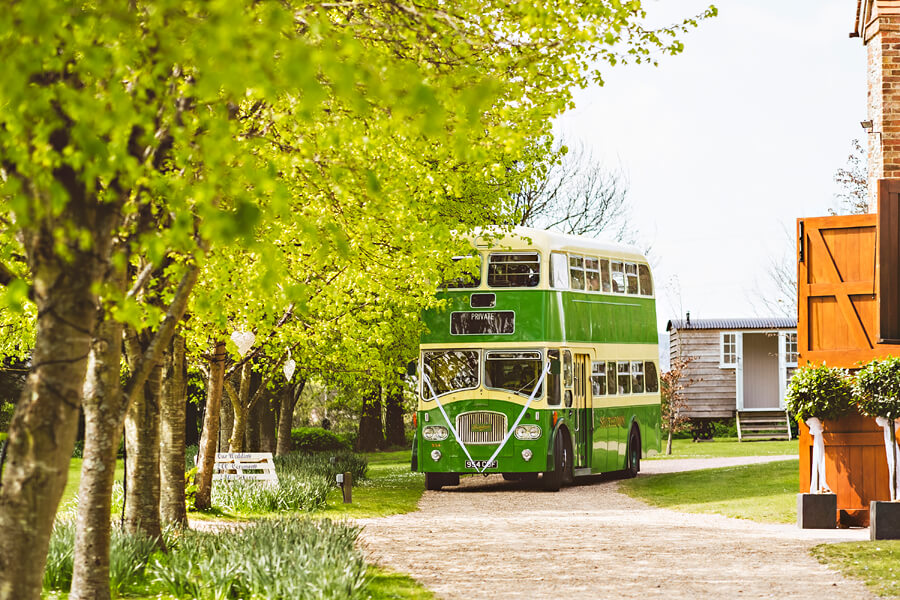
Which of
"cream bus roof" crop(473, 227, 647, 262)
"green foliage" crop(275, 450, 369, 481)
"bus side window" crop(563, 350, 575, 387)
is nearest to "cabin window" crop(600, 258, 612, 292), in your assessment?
"cream bus roof" crop(473, 227, 647, 262)

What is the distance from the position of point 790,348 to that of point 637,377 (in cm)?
1712

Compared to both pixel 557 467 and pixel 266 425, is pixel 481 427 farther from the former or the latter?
pixel 266 425

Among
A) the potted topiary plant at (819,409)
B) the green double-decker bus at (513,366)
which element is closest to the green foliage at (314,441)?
the green double-decker bus at (513,366)

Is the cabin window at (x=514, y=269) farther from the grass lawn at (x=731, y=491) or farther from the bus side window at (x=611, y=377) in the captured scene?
the grass lawn at (x=731, y=491)

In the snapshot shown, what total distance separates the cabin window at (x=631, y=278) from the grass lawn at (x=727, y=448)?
905cm

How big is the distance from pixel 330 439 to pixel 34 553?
33.0m

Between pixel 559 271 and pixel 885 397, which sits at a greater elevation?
pixel 559 271

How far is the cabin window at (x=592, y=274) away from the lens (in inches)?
893

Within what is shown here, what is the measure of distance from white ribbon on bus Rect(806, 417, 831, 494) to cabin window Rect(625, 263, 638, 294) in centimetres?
1025

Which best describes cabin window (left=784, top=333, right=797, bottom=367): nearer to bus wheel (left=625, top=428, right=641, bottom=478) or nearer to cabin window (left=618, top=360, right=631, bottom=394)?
bus wheel (left=625, top=428, right=641, bottom=478)

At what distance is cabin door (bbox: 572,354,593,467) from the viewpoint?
22.3 meters

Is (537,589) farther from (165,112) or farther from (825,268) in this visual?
(825,268)

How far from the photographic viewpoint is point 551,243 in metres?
21.6

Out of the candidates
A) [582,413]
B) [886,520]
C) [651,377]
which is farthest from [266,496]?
[651,377]
